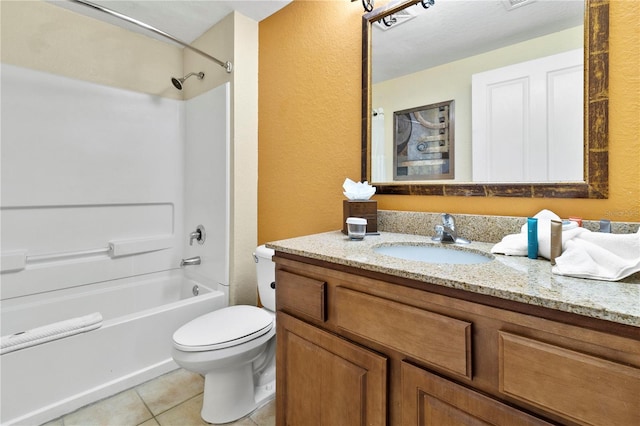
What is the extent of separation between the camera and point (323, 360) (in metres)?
0.99

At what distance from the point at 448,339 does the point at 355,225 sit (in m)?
0.59

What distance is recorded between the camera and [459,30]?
1255 millimetres

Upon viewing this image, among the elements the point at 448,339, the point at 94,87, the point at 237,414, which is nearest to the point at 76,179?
the point at 94,87

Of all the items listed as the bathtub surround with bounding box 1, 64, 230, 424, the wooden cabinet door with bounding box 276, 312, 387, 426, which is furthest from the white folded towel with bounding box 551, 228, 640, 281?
the bathtub surround with bounding box 1, 64, 230, 424

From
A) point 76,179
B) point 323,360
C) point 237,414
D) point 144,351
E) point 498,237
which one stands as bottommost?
point 237,414

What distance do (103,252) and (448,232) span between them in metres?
2.29

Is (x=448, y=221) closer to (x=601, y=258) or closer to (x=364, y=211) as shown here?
(x=364, y=211)

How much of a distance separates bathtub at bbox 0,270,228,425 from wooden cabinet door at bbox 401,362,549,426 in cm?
153

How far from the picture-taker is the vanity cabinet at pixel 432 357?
0.54m

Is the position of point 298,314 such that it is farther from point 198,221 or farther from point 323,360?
point 198,221

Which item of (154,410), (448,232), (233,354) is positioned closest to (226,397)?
(233,354)

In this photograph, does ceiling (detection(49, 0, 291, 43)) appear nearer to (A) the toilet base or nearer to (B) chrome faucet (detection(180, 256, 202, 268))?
(B) chrome faucet (detection(180, 256, 202, 268))

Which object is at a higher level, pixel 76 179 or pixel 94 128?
Answer: pixel 94 128

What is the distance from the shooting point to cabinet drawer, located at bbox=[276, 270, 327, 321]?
Answer: 0.99 metres
